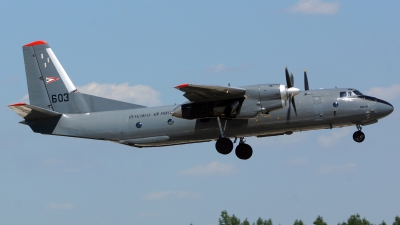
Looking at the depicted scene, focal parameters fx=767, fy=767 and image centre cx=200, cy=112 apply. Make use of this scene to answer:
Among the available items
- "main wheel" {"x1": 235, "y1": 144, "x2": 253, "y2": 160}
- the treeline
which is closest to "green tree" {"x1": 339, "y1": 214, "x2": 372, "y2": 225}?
the treeline

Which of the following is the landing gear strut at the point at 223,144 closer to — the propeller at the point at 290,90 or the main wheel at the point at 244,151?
the main wheel at the point at 244,151

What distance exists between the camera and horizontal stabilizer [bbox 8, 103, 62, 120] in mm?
33062

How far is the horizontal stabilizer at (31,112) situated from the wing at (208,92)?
22.2ft

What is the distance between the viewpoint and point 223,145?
109 ft

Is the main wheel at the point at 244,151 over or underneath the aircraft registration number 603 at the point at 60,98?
underneath

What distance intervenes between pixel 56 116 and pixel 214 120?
7411 millimetres

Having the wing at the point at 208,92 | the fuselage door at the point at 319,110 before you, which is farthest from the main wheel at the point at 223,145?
the fuselage door at the point at 319,110

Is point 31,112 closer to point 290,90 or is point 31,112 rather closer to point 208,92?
point 208,92

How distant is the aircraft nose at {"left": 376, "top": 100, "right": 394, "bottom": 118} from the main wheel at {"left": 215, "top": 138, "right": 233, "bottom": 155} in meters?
6.44

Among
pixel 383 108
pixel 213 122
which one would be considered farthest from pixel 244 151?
pixel 383 108

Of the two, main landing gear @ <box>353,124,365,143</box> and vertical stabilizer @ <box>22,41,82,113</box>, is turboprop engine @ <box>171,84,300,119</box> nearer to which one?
main landing gear @ <box>353,124,365,143</box>

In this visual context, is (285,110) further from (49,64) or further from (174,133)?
(49,64)

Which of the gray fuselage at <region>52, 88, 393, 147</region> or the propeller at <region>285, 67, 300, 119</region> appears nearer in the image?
the propeller at <region>285, 67, 300, 119</region>

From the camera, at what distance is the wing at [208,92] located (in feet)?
103
